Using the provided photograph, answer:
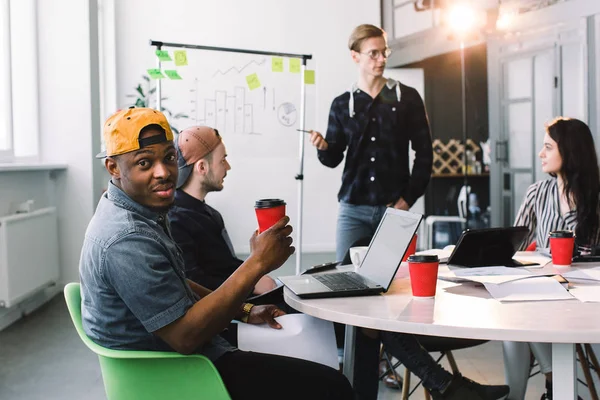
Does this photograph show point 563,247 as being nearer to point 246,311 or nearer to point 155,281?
point 246,311

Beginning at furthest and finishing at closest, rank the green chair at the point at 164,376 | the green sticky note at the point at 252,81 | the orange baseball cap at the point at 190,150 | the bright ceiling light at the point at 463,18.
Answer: the bright ceiling light at the point at 463,18 < the green sticky note at the point at 252,81 < the orange baseball cap at the point at 190,150 < the green chair at the point at 164,376

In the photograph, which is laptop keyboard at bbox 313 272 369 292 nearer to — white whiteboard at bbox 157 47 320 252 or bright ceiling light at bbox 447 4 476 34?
bright ceiling light at bbox 447 4 476 34

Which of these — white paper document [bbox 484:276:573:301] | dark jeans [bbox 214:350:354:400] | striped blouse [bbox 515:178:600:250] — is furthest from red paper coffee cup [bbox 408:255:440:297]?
striped blouse [bbox 515:178:600:250]

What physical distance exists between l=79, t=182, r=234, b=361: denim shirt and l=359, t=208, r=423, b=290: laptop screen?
0.48 meters

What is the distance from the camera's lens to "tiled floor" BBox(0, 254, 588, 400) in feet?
8.89

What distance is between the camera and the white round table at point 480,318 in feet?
3.86

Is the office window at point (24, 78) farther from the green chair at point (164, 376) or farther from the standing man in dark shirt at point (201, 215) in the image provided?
the green chair at point (164, 376)

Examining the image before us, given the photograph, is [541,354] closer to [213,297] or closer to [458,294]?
[458,294]

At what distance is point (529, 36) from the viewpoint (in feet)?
16.2

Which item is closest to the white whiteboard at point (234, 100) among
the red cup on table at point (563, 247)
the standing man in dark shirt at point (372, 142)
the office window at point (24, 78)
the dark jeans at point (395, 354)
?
the office window at point (24, 78)

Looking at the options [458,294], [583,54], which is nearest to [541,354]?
[458,294]

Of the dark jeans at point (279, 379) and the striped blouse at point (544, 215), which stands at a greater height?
the striped blouse at point (544, 215)

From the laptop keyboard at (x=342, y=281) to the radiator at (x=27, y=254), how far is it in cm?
258

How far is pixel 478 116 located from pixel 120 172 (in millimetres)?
6512
